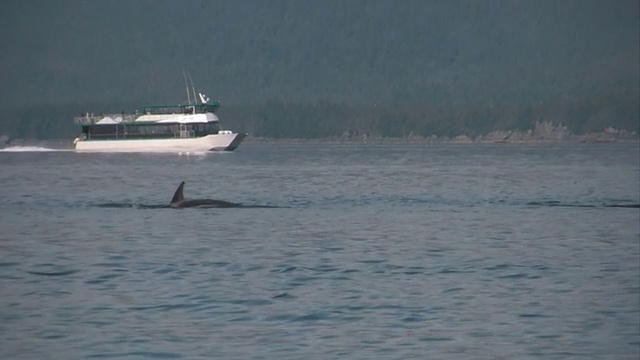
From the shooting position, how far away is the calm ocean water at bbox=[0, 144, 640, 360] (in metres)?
19.5

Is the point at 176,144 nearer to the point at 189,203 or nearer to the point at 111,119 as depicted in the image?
the point at 111,119

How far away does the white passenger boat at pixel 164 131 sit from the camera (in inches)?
6781

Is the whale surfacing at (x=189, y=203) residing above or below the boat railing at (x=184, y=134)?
above

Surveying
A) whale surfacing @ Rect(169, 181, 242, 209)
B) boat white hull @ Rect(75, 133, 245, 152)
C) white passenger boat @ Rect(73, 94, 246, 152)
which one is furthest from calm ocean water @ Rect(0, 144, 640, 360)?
boat white hull @ Rect(75, 133, 245, 152)

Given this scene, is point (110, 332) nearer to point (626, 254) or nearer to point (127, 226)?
point (626, 254)

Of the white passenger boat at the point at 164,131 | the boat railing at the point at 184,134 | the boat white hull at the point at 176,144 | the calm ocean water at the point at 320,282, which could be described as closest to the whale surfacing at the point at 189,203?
the calm ocean water at the point at 320,282

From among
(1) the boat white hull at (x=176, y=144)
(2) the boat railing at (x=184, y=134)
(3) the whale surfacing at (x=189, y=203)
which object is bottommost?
(1) the boat white hull at (x=176, y=144)

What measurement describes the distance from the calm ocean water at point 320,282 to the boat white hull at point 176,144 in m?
121

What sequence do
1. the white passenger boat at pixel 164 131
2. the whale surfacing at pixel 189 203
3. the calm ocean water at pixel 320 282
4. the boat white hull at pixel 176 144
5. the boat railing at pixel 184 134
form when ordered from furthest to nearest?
1. the boat white hull at pixel 176 144
2. the boat railing at pixel 184 134
3. the white passenger boat at pixel 164 131
4. the whale surfacing at pixel 189 203
5. the calm ocean water at pixel 320 282

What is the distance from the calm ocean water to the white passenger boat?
11868cm

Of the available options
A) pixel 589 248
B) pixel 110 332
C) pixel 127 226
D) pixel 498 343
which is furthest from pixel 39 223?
pixel 498 343

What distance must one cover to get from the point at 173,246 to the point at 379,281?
31.8ft

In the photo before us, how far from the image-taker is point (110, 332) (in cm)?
2025

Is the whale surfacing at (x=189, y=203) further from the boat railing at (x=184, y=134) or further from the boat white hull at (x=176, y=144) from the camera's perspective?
the boat railing at (x=184, y=134)
